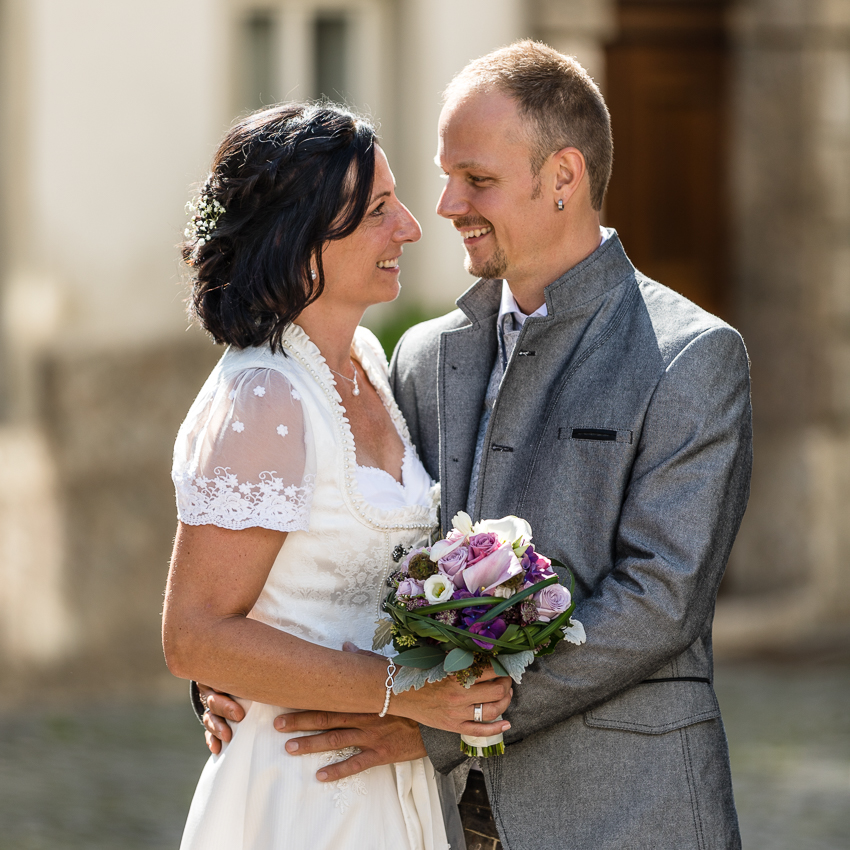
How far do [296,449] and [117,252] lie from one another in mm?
4623

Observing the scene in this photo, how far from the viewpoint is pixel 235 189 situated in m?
2.91

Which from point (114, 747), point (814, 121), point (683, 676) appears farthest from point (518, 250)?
point (814, 121)

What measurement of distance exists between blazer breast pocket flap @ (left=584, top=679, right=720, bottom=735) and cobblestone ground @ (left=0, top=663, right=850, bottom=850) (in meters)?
2.83

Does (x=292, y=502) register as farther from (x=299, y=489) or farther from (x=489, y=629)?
(x=489, y=629)

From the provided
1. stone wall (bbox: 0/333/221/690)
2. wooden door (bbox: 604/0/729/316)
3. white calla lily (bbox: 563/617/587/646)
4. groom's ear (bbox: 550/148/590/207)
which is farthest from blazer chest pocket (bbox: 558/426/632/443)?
wooden door (bbox: 604/0/729/316)

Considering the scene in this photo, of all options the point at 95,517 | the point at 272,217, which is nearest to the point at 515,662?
the point at 272,217

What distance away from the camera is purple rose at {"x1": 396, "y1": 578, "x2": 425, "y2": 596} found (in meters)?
2.55

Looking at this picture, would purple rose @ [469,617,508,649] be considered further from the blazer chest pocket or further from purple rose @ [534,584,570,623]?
the blazer chest pocket

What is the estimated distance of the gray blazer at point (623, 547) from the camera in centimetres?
271

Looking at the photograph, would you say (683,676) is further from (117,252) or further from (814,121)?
(814,121)

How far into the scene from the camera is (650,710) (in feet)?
9.21

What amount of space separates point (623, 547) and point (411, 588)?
52cm

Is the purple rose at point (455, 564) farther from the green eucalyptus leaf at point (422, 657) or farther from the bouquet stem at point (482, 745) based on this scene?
the bouquet stem at point (482, 745)

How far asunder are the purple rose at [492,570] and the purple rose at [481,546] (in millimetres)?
13
